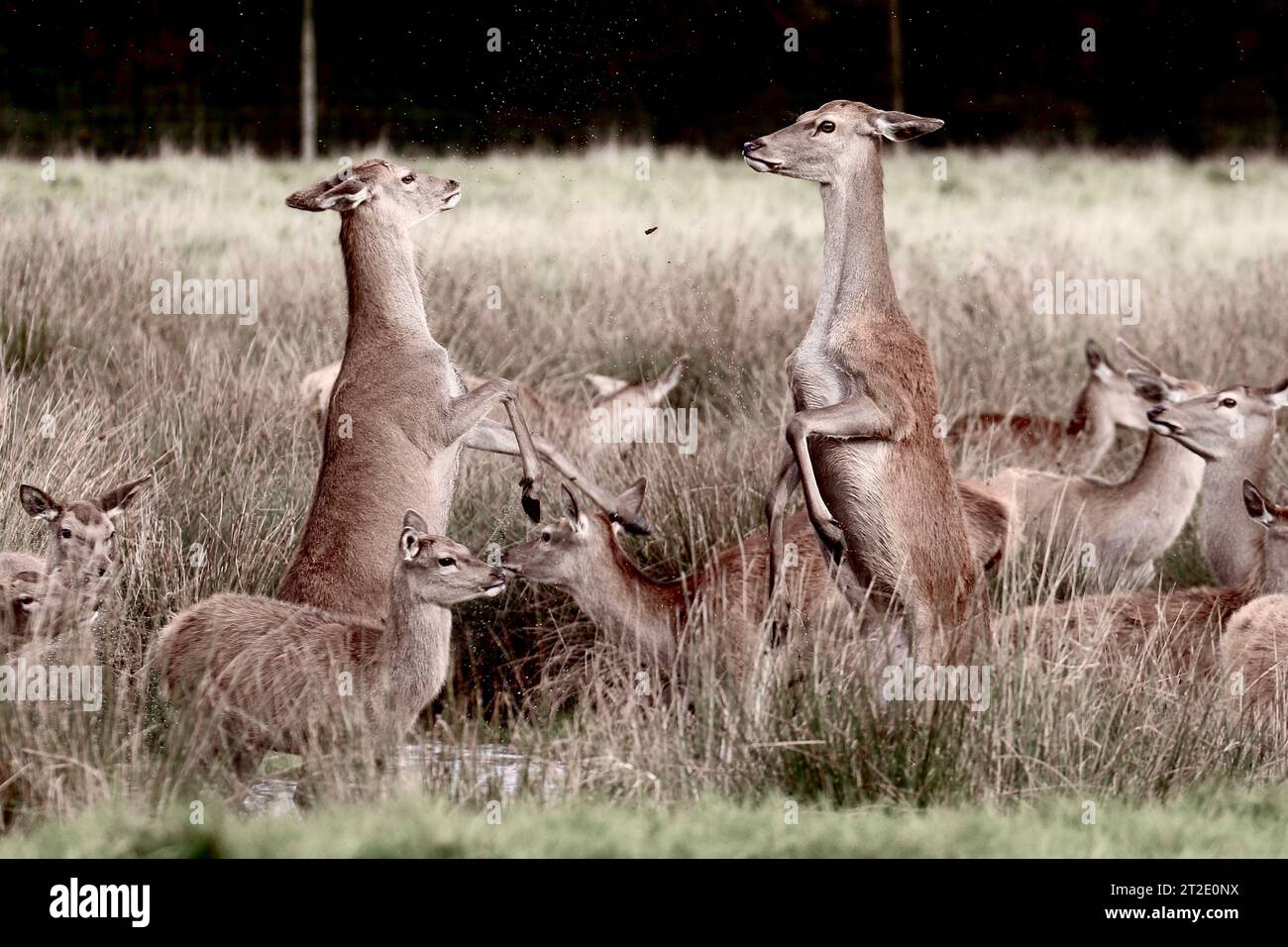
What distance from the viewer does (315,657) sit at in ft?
23.6

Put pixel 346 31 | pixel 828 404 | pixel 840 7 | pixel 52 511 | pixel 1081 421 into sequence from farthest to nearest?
1. pixel 840 7
2. pixel 346 31
3. pixel 1081 421
4. pixel 52 511
5. pixel 828 404

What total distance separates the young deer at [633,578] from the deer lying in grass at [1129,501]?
2491mm

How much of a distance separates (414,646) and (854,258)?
2019 millimetres

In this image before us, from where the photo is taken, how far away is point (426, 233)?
658 inches

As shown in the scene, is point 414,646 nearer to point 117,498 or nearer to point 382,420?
point 382,420

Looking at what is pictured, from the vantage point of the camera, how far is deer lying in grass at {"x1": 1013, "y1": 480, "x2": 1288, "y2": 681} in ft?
26.0

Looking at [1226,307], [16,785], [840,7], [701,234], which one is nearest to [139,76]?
[840,7]

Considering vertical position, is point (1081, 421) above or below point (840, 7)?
below

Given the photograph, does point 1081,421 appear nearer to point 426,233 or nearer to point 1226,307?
point 1226,307

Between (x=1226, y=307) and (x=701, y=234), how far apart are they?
4.51 m
